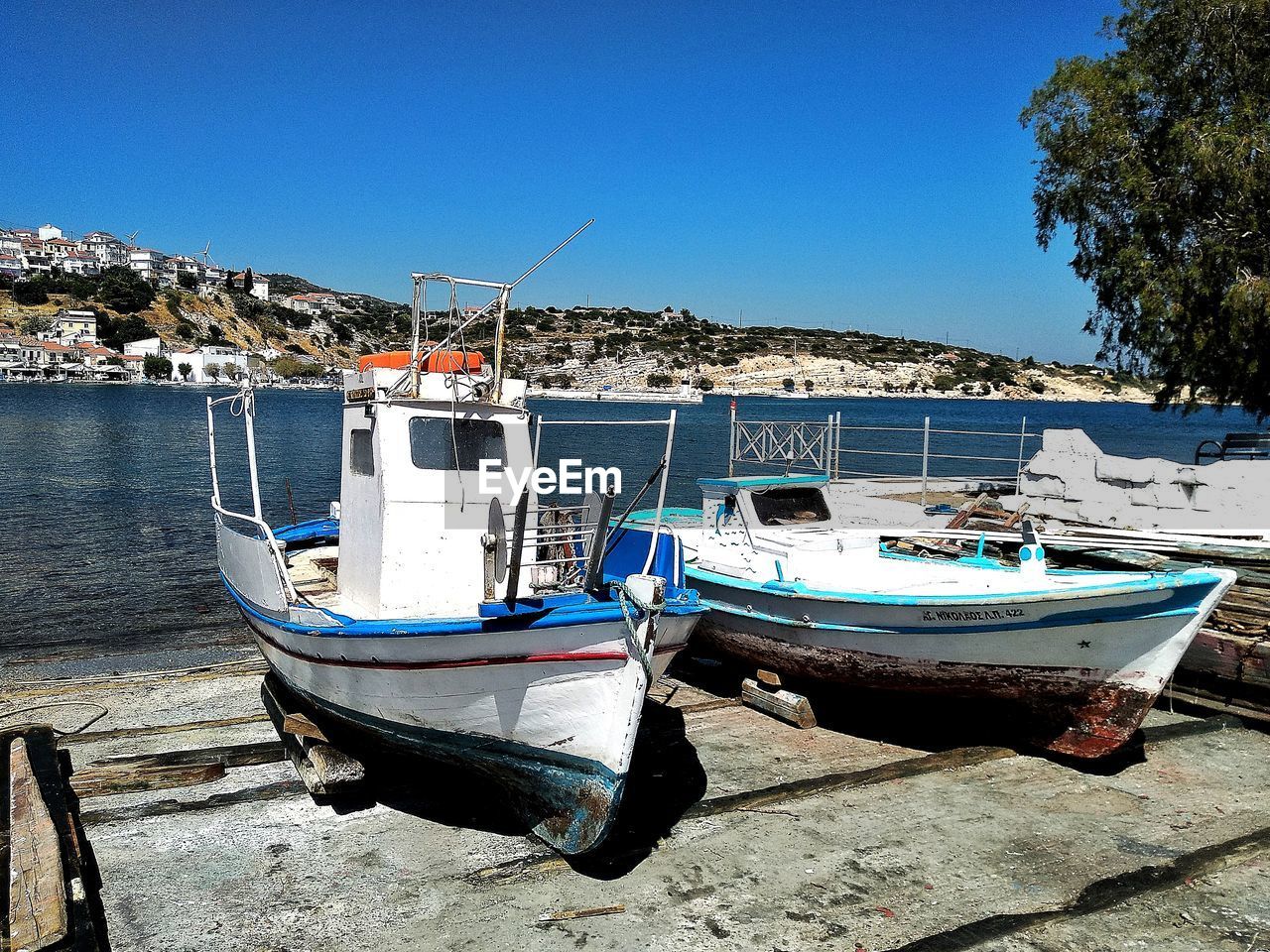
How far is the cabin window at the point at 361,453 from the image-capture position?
8.62 meters

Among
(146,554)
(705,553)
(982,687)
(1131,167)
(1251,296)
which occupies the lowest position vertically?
(146,554)

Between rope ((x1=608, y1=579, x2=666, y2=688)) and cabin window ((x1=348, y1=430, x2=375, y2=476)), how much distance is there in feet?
10.5

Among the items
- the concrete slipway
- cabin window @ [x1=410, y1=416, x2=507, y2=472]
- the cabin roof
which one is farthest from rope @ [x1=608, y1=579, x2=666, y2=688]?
the cabin roof

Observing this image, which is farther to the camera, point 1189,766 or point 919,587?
point 919,587

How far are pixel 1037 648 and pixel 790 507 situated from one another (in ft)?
16.1

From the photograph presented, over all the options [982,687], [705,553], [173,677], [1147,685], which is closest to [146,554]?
[173,677]

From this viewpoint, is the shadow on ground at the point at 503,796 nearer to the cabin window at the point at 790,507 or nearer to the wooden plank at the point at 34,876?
the wooden plank at the point at 34,876

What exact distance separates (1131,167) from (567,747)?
69.9ft

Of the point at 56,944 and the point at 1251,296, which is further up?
the point at 1251,296

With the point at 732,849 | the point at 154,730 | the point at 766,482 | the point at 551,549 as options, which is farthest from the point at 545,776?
the point at 766,482

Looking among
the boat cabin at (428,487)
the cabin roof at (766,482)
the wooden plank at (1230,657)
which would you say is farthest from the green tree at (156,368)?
the wooden plank at (1230,657)

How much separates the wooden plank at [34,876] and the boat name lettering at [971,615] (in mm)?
7761

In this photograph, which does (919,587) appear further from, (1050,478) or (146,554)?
(146,554)

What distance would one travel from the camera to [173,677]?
11742mm
